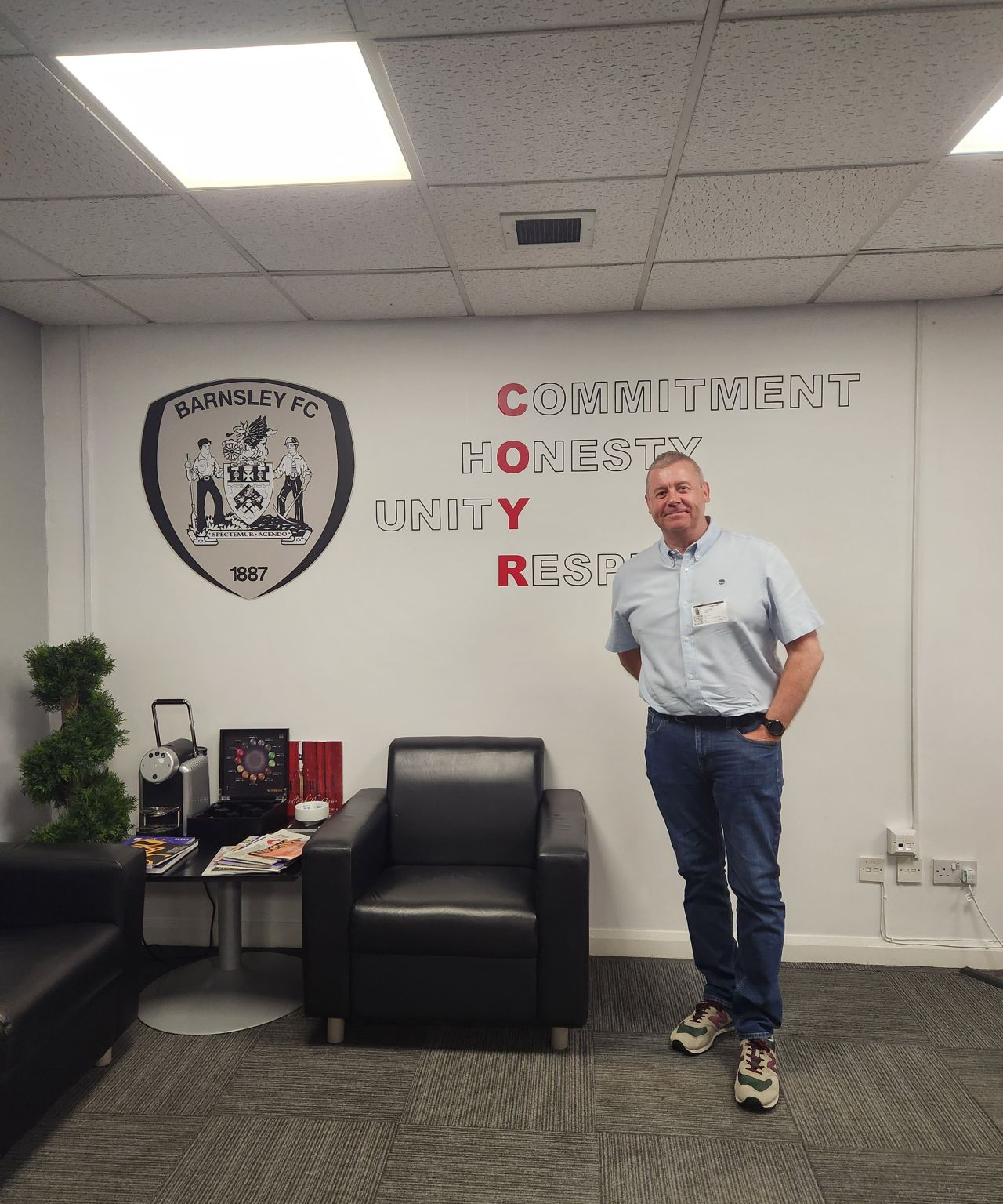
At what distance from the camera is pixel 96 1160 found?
6.77 feet

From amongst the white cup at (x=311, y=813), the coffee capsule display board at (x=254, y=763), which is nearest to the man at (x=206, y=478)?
the coffee capsule display board at (x=254, y=763)

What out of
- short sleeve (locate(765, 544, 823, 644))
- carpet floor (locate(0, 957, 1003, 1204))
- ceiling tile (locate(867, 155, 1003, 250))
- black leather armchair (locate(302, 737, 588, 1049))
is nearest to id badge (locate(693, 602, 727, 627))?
short sleeve (locate(765, 544, 823, 644))

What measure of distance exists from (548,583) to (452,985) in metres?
1.53

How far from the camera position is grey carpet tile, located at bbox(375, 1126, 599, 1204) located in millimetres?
1931

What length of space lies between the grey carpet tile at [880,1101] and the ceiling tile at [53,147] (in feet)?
10.0

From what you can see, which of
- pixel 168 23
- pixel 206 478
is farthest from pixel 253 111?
pixel 206 478

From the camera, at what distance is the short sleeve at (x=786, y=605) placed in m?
2.40

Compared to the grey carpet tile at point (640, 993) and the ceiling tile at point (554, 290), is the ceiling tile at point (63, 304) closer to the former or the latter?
the ceiling tile at point (554, 290)

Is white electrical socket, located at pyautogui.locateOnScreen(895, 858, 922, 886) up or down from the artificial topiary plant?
down

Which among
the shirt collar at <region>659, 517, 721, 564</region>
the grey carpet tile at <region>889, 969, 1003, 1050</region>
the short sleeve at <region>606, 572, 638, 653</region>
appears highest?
the shirt collar at <region>659, 517, 721, 564</region>

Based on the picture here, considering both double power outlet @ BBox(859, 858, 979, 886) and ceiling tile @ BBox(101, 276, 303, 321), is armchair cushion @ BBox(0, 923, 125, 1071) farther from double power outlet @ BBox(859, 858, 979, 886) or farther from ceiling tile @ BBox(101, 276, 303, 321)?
double power outlet @ BBox(859, 858, 979, 886)

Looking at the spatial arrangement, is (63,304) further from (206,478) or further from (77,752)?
(77,752)

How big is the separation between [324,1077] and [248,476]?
2.22m

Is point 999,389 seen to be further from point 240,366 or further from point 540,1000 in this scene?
point 240,366
